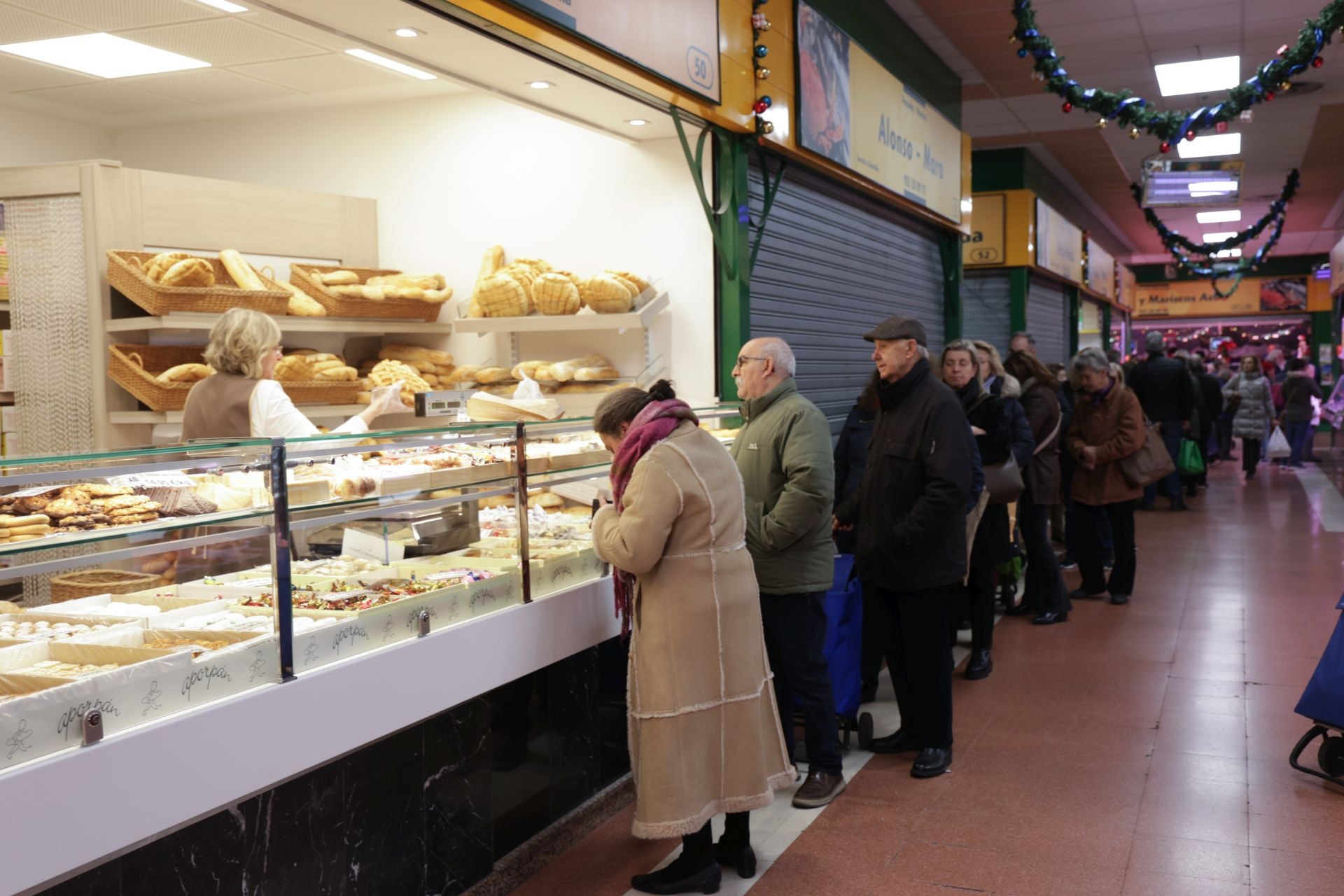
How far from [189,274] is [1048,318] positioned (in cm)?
1213

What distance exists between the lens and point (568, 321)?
5.28 meters

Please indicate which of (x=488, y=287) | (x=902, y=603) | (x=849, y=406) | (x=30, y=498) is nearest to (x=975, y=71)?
(x=849, y=406)

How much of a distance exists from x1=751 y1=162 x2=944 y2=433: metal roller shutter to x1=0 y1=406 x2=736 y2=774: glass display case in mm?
2417

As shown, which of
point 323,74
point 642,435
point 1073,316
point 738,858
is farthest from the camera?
point 1073,316

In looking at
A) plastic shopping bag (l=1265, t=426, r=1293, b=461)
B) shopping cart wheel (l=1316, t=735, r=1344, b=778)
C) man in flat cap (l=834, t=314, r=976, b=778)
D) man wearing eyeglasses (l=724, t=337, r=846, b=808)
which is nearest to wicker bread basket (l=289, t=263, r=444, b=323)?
man wearing eyeglasses (l=724, t=337, r=846, b=808)

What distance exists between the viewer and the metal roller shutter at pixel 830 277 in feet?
20.1

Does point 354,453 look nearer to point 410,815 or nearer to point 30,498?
point 30,498

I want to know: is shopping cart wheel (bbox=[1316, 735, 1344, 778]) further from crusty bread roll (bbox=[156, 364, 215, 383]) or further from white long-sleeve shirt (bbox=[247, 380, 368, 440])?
crusty bread roll (bbox=[156, 364, 215, 383])

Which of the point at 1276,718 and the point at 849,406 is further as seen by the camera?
the point at 849,406

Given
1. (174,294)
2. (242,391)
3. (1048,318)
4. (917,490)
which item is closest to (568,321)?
(242,391)

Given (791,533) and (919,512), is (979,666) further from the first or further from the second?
(791,533)

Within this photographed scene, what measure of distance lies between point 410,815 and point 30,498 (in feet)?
4.52

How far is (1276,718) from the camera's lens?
5.07 meters

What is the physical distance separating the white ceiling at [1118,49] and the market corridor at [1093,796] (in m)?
4.29
